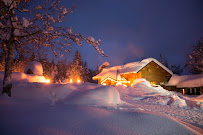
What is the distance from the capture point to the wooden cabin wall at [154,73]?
81.2ft

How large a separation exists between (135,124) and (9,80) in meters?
4.98

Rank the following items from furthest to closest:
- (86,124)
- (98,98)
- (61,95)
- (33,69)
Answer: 1. (33,69)
2. (61,95)
3. (98,98)
4. (86,124)

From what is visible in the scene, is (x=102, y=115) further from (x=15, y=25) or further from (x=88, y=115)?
(x=15, y=25)

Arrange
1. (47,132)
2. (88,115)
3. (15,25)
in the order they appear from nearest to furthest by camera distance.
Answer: (47,132), (88,115), (15,25)

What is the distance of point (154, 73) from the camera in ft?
84.3

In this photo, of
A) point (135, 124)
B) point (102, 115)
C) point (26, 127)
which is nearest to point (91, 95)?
point (102, 115)

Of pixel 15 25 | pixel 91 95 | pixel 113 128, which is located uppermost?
pixel 15 25

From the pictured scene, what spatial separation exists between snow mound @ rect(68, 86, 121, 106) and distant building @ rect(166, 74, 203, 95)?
20.4 m

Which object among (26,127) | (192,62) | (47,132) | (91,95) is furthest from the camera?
(192,62)

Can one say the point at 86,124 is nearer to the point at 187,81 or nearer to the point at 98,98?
the point at 98,98

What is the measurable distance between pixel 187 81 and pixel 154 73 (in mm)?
5518

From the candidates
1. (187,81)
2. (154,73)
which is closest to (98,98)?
(187,81)

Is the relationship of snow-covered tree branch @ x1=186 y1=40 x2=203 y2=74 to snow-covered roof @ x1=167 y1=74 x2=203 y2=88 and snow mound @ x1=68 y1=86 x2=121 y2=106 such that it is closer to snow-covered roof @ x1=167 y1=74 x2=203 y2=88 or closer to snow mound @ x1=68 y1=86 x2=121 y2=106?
snow-covered roof @ x1=167 y1=74 x2=203 y2=88

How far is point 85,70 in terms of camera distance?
50781mm
